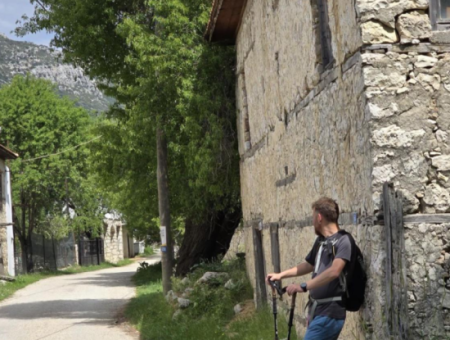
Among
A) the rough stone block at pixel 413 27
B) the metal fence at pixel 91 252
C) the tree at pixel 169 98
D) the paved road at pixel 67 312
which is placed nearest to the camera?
the rough stone block at pixel 413 27

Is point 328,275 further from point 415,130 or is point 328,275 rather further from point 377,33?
point 377,33

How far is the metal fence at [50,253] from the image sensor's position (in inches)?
1648

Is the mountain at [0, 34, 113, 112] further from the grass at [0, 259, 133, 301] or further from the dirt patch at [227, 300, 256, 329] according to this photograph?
the dirt patch at [227, 300, 256, 329]

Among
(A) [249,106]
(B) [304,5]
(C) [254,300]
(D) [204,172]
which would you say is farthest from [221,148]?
(B) [304,5]

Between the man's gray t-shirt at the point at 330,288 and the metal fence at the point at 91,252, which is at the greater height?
the man's gray t-shirt at the point at 330,288

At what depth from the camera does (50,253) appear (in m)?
44.0

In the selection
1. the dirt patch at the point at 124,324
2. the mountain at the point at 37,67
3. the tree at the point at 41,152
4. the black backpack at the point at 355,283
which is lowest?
the dirt patch at the point at 124,324

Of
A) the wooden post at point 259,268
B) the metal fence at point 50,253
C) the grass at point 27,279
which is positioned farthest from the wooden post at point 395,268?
the metal fence at point 50,253

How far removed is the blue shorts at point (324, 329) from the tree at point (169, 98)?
9.34 m

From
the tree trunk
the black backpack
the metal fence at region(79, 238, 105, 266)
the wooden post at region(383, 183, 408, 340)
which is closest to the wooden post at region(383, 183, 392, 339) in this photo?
the wooden post at region(383, 183, 408, 340)

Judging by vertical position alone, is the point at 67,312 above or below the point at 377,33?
below

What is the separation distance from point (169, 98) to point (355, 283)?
1020 cm

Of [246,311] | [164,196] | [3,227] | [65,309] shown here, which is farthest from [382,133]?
[3,227]

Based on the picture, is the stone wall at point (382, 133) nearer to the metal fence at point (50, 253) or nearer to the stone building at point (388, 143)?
the stone building at point (388, 143)
